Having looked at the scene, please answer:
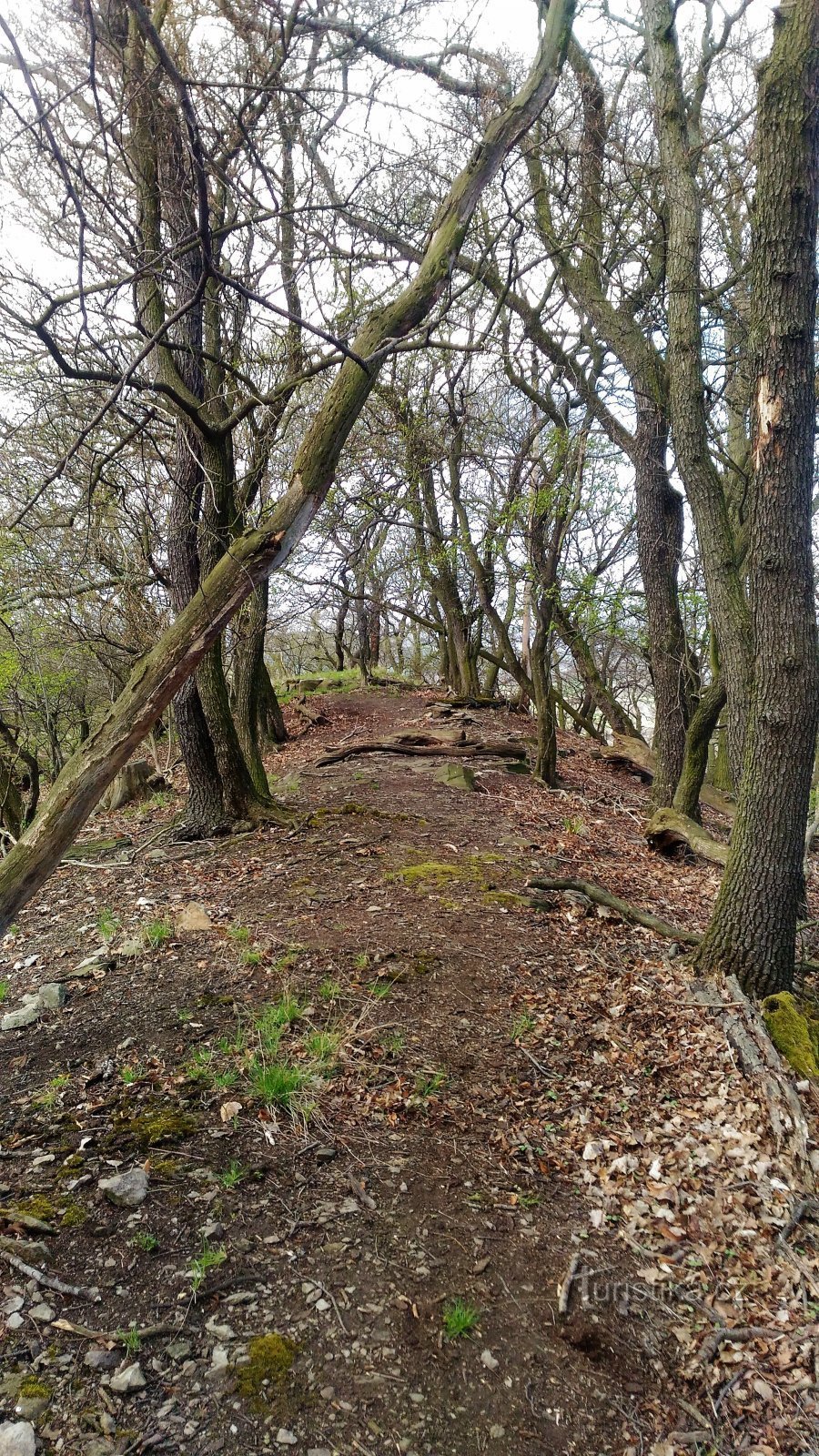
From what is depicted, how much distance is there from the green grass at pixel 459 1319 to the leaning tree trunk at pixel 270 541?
2.07 m

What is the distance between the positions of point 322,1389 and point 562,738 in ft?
43.0

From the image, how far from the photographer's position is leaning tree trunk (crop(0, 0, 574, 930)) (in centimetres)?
294

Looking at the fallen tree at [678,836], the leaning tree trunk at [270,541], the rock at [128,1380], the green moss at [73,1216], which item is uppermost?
the leaning tree trunk at [270,541]

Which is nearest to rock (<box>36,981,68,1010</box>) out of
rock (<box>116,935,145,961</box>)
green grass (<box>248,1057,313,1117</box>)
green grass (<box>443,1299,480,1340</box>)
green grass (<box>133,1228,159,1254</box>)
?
rock (<box>116,935,145,961</box>)

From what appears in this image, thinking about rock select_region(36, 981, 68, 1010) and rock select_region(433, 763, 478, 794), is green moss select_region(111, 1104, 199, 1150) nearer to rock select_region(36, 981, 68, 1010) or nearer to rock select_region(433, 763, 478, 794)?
rock select_region(36, 981, 68, 1010)

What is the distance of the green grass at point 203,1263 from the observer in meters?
2.53

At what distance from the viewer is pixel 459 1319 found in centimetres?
255

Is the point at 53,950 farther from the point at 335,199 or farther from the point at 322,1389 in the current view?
the point at 335,199

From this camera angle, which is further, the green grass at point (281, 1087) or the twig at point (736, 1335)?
the green grass at point (281, 1087)

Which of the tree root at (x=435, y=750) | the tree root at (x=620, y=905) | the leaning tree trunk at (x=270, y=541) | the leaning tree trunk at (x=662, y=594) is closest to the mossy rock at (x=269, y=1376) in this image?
the leaning tree trunk at (x=270, y=541)

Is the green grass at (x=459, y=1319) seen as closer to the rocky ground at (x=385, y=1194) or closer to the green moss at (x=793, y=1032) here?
the rocky ground at (x=385, y=1194)

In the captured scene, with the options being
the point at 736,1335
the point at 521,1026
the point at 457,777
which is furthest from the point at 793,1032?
the point at 457,777

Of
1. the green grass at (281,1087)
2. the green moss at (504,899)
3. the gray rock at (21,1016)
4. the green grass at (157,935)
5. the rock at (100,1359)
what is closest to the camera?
the rock at (100,1359)

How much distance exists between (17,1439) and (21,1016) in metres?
2.38
